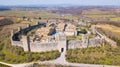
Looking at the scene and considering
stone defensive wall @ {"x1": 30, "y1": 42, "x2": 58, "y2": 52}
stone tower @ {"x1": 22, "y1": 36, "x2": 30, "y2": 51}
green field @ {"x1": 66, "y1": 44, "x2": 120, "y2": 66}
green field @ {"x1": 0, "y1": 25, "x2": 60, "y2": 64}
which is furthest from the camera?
stone defensive wall @ {"x1": 30, "y1": 42, "x2": 58, "y2": 52}

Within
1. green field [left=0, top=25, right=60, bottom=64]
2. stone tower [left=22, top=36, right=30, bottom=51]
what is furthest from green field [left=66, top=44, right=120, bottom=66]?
stone tower [left=22, top=36, right=30, bottom=51]

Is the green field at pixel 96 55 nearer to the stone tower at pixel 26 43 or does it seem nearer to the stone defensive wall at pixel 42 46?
the stone defensive wall at pixel 42 46

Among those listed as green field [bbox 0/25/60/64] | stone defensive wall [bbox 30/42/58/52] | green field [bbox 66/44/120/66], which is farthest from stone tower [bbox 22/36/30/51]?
green field [bbox 66/44/120/66]

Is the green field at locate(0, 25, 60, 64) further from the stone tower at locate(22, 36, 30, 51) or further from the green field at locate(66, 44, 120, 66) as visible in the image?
the green field at locate(66, 44, 120, 66)

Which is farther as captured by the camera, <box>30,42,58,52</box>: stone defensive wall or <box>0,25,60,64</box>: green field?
<box>30,42,58,52</box>: stone defensive wall

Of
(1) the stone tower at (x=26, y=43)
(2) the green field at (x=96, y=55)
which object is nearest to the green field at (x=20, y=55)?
(1) the stone tower at (x=26, y=43)

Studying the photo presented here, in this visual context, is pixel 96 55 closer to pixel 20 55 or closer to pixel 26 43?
pixel 26 43

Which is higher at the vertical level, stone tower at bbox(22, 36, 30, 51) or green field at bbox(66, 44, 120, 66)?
stone tower at bbox(22, 36, 30, 51)

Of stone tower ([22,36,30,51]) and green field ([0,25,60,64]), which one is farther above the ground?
stone tower ([22,36,30,51])

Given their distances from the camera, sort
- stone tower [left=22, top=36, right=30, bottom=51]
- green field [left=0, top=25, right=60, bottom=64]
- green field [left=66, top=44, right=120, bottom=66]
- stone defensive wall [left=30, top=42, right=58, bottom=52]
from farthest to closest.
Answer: stone defensive wall [left=30, top=42, right=58, bottom=52] < stone tower [left=22, top=36, right=30, bottom=51] < green field [left=0, top=25, right=60, bottom=64] < green field [left=66, top=44, right=120, bottom=66]

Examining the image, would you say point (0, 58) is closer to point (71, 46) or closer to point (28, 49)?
point (28, 49)

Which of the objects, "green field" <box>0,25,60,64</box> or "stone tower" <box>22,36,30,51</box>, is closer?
"green field" <box>0,25,60,64</box>

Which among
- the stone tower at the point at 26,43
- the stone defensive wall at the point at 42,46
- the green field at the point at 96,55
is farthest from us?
the stone defensive wall at the point at 42,46
